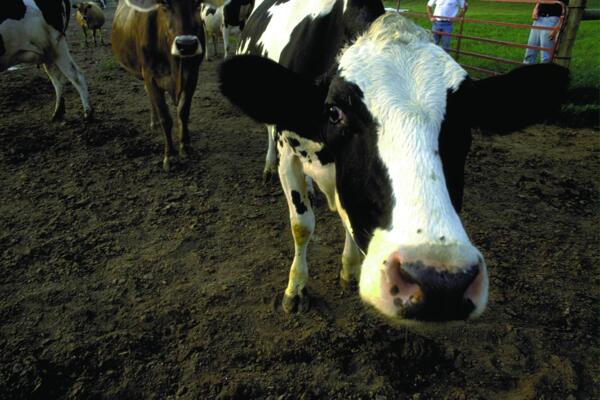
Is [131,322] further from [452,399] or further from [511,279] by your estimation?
[511,279]

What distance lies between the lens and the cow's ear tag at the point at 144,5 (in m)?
4.17

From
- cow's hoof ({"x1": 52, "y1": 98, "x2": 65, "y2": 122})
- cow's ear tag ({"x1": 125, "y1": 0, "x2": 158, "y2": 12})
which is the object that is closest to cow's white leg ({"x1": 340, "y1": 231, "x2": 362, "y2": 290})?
cow's ear tag ({"x1": 125, "y1": 0, "x2": 158, "y2": 12})

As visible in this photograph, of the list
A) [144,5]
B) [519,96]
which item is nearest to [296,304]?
[519,96]

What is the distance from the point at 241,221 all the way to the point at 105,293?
120 centimetres

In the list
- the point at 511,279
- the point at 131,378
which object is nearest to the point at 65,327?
the point at 131,378

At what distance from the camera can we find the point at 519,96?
1844mm

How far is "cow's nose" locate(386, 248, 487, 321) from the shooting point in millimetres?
1118

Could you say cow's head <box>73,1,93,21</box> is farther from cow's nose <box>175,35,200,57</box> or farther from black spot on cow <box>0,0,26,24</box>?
cow's nose <box>175,35,200,57</box>

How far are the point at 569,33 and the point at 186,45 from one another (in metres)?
5.14

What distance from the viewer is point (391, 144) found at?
136 centimetres

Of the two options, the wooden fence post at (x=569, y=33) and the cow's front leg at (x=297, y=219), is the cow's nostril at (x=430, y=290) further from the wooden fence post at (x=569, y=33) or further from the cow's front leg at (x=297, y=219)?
the wooden fence post at (x=569, y=33)

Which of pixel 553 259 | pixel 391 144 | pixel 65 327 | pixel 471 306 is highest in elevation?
pixel 391 144

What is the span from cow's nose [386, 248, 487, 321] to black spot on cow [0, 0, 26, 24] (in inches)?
215

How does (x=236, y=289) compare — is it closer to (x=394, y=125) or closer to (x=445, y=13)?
(x=394, y=125)
